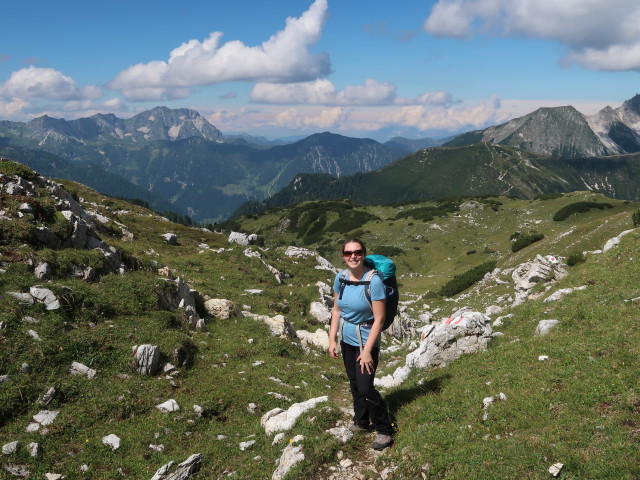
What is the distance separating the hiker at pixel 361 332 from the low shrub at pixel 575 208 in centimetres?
9254

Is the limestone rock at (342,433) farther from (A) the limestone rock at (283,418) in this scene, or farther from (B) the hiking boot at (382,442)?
(A) the limestone rock at (283,418)

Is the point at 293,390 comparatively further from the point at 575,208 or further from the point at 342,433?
the point at 575,208

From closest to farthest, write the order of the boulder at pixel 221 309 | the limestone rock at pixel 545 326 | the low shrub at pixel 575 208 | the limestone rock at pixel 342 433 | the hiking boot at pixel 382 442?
the hiking boot at pixel 382 442
the limestone rock at pixel 342 433
the limestone rock at pixel 545 326
the boulder at pixel 221 309
the low shrub at pixel 575 208

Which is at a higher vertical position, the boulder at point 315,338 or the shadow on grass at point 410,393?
the shadow on grass at point 410,393

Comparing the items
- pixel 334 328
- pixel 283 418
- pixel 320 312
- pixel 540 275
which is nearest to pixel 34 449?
pixel 283 418

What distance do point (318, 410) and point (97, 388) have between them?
23.5ft

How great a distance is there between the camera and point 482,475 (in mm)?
6465

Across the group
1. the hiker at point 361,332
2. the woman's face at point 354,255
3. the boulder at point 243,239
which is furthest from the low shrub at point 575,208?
the woman's face at point 354,255

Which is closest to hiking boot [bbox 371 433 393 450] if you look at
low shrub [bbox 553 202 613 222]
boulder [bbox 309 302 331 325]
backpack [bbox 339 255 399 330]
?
backpack [bbox 339 255 399 330]

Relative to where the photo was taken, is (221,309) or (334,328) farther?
(221,309)

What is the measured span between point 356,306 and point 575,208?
319ft

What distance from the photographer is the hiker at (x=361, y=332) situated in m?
7.95

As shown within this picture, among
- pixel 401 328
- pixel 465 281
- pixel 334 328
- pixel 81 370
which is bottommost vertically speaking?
pixel 465 281

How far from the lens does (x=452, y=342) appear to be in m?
13.5
